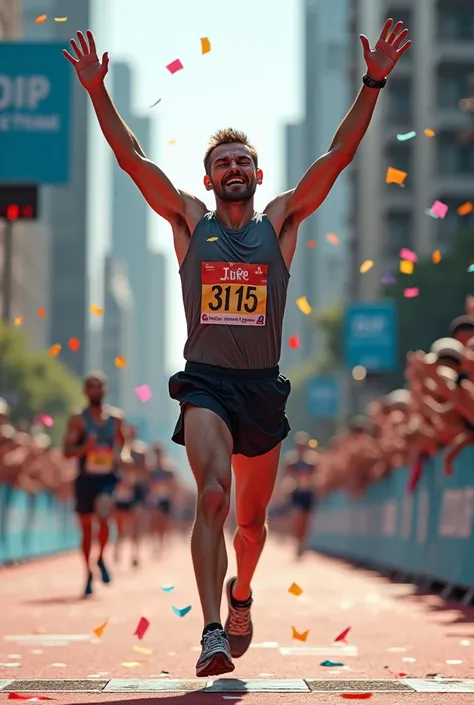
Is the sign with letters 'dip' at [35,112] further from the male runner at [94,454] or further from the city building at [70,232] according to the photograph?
the city building at [70,232]

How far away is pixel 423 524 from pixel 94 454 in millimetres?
3815

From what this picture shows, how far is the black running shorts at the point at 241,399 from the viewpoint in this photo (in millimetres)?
6816

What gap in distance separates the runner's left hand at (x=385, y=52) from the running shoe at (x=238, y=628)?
97.7 inches

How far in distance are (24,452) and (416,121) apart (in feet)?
191

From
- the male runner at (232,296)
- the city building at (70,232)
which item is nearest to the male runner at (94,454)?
the male runner at (232,296)

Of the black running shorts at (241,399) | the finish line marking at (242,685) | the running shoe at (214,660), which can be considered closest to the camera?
the running shoe at (214,660)

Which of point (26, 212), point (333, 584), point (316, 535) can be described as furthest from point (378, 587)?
point (316, 535)

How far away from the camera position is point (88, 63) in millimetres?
7297

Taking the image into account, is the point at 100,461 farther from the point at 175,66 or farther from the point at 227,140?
the point at 227,140

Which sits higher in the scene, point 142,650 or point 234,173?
point 234,173

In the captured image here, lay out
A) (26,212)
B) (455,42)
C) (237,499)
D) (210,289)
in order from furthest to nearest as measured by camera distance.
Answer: (455,42) < (26,212) < (237,499) < (210,289)

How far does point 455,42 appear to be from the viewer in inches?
3073

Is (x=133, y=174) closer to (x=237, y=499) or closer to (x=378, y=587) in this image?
(x=237, y=499)

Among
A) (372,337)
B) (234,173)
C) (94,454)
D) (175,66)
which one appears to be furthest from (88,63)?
(372,337)
